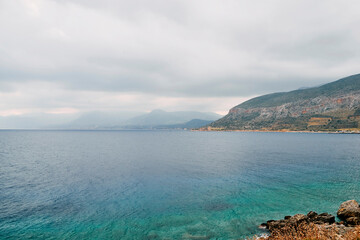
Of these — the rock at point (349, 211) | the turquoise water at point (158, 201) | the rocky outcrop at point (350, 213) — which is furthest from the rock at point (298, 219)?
the rock at point (349, 211)

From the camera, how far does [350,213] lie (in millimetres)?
24156

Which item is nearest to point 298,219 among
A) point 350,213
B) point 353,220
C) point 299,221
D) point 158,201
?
point 299,221

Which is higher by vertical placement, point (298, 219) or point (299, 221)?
point (298, 219)

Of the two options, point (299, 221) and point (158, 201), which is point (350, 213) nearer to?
point (299, 221)

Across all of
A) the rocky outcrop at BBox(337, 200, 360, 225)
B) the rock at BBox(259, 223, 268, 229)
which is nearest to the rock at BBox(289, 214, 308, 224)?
the rock at BBox(259, 223, 268, 229)

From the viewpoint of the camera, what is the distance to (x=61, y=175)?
49.0m

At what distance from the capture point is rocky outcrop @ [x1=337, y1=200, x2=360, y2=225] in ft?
74.4

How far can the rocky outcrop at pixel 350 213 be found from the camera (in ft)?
74.4

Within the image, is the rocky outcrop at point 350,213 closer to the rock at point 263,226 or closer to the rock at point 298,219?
the rock at point 298,219

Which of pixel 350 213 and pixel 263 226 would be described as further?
pixel 350 213

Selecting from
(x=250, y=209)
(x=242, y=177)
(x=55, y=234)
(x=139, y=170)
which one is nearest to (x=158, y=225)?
(x=55, y=234)

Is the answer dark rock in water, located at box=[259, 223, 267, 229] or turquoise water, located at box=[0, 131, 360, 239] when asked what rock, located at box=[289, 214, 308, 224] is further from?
turquoise water, located at box=[0, 131, 360, 239]

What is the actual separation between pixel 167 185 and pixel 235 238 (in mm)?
21794

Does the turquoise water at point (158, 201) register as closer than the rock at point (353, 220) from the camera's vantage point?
No
